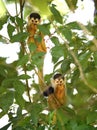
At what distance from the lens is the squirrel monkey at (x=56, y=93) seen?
4.06 feet

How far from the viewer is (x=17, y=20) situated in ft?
3.92

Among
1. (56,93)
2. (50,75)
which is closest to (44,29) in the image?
(50,75)

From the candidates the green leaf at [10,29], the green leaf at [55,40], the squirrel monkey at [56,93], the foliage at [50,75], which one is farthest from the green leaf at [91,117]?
the green leaf at [10,29]

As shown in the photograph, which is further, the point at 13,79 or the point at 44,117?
the point at 44,117

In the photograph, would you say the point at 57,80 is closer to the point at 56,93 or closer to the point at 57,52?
the point at 56,93

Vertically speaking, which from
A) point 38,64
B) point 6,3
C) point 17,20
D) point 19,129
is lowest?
point 19,129

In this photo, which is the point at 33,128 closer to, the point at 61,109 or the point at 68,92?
the point at 61,109

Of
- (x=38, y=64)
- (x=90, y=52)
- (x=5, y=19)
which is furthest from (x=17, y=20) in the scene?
(x=90, y=52)

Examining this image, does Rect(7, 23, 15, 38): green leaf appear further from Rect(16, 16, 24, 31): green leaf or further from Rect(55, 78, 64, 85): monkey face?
Rect(55, 78, 64, 85): monkey face

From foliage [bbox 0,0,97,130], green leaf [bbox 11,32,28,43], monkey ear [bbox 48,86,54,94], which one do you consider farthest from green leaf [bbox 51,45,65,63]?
monkey ear [bbox 48,86,54,94]

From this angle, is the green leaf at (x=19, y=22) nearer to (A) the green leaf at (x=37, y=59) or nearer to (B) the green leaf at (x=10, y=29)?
(B) the green leaf at (x=10, y=29)

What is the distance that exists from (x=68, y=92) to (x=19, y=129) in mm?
282

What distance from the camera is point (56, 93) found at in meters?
1.31

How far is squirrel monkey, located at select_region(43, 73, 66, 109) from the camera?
1.24 m
